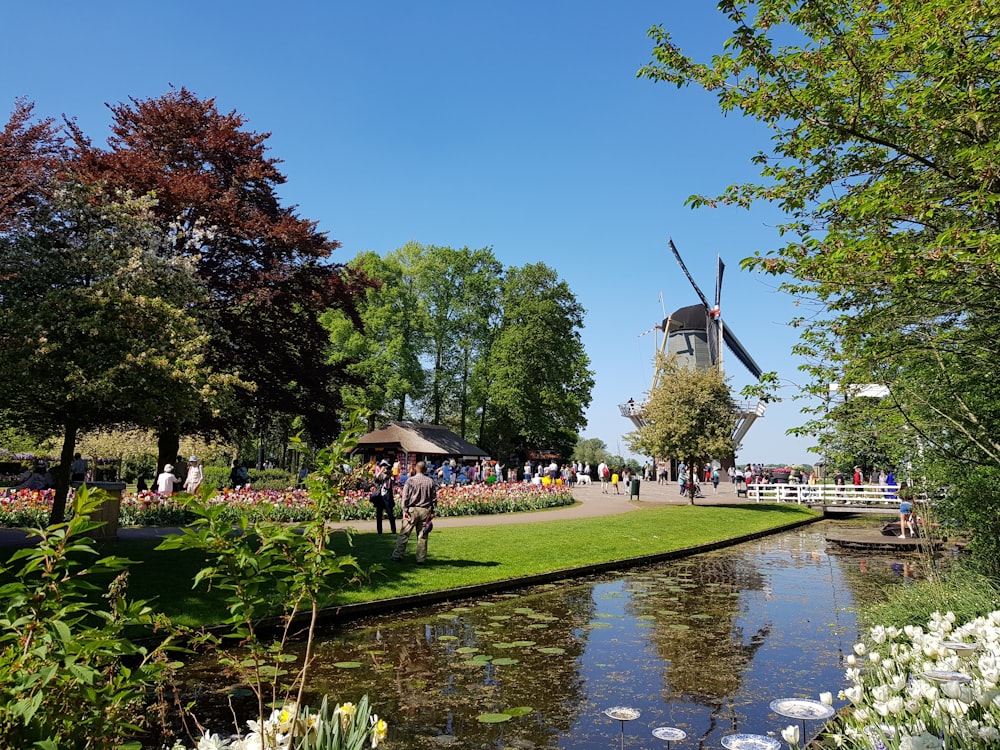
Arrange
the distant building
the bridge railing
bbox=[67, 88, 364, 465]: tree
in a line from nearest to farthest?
bbox=[67, 88, 364, 465]: tree, the bridge railing, the distant building

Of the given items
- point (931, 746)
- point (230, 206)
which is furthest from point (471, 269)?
point (931, 746)

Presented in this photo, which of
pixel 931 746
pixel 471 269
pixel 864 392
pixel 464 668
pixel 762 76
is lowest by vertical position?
pixel 464 668

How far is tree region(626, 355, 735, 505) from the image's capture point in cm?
3050

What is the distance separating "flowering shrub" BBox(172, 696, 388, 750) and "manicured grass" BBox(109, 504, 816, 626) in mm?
1176

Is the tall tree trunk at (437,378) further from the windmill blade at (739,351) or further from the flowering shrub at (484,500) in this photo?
the windmill blade at (739,351)

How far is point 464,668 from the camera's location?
6.95 meters

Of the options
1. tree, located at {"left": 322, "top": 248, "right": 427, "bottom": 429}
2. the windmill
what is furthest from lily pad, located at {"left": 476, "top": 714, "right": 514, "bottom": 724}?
the windmill

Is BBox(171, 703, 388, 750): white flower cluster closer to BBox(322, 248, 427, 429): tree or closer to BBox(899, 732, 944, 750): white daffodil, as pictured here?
BBox(899, 732, 944, 750): white daffodil

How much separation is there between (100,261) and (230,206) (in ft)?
30.5

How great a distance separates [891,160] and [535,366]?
4252cm

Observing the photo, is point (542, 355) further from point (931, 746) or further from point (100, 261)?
point (931, 746)

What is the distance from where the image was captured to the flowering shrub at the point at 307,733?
295 cm

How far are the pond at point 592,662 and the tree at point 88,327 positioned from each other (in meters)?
5.17

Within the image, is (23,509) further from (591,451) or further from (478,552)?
(591,451)
